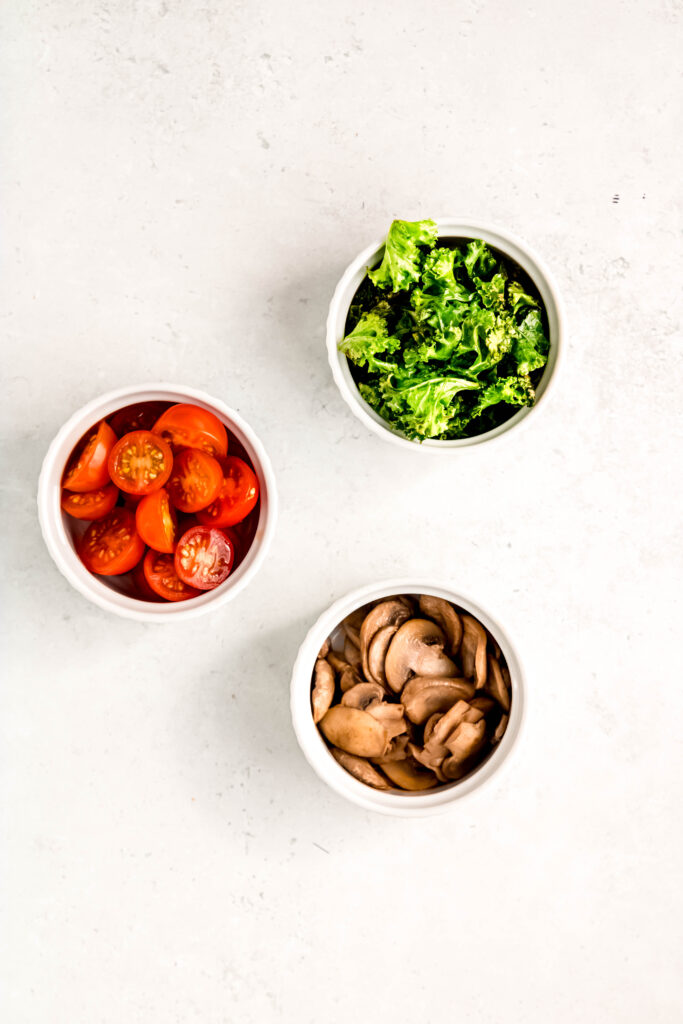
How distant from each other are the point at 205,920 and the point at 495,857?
0.59 metres

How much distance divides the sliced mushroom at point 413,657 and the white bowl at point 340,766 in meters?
0.07

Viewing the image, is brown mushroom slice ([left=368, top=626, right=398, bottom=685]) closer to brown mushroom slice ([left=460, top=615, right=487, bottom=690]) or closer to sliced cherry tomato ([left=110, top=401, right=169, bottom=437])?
brown mushroom slice ([left=460, top=615, right=487, bottom=690])

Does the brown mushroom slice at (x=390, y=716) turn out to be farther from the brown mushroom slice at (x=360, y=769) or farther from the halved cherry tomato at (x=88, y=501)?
the halved cherry tomato at (x=88, y=501)

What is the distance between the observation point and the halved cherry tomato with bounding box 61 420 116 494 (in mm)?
1424

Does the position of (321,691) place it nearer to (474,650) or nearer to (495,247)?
(474,650)

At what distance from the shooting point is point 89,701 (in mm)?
1630

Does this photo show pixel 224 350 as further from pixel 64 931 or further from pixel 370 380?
pixel 64 931

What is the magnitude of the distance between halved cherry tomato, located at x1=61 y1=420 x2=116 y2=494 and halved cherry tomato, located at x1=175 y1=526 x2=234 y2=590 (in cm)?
18

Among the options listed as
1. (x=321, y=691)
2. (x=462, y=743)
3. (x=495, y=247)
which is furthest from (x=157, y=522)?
(x=495, y=247)

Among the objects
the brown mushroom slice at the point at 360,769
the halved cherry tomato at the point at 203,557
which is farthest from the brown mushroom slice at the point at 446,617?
the halved cherry tomato at the point at 203,557

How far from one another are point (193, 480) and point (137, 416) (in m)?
0.18

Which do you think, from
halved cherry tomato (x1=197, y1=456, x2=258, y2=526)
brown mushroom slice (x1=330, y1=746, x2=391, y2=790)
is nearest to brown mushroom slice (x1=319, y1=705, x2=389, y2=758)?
brown mushroom slice (x1=330, y1=746, x2=391, y2=790)

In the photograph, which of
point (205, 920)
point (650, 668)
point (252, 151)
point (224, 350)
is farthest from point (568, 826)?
point (252, 151)

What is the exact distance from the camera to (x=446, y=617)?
1556 mm
